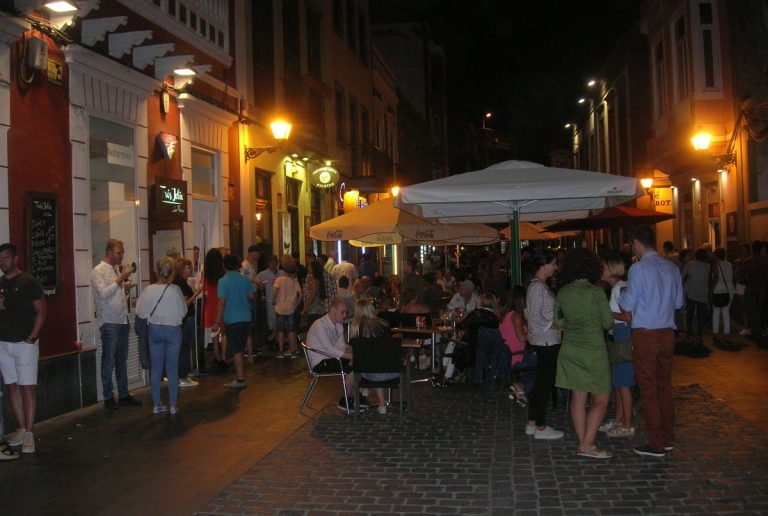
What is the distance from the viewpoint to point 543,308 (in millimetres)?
7156

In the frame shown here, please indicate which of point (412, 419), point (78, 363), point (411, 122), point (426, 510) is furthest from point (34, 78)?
point (411, 122)

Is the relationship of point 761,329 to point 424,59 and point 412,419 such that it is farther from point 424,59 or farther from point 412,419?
point 424,59

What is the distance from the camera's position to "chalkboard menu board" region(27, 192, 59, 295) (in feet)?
26.8

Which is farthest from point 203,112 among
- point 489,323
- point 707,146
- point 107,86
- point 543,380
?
point 707,146

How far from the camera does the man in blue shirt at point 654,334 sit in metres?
6.32

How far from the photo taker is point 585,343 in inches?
251

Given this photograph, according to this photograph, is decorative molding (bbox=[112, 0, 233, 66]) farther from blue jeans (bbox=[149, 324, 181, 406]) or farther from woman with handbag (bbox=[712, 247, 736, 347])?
woman with handbag (bbox=[712, 247, 736, 347])

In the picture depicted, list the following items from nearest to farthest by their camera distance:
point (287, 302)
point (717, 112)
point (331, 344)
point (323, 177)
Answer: point (331, 344) → point (287, 302) → point (717, 112) → point (323, 177)

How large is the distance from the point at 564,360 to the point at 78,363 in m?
5.72

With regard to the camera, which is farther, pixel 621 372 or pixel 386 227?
pixel 386 227

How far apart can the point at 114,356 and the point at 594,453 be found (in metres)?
5.77

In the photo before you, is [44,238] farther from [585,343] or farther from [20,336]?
[585,343]

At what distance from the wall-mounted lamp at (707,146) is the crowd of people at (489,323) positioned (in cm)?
276

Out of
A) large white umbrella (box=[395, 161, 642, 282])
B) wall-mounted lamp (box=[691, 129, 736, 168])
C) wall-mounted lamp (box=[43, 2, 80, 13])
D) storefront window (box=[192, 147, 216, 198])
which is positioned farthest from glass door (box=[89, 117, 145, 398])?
wall-mounted lamp (box=[691, 129, 736, 168])
